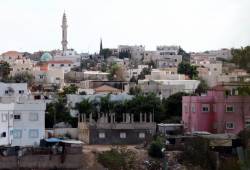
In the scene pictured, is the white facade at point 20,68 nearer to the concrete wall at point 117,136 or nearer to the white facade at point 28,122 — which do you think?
the white facade at point 28,122

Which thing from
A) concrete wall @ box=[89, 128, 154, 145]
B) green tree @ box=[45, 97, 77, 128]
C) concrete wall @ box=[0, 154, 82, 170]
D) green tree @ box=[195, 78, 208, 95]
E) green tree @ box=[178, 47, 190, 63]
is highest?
green tree @ box=[178, 47, 190, 63]

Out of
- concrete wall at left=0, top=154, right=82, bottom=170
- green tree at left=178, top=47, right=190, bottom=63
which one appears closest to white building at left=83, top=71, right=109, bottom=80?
green tree at left=178, top=47, right=190, bottom=63

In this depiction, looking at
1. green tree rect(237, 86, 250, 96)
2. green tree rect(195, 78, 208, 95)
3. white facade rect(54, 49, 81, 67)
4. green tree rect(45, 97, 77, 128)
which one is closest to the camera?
green tree rect(237, 86, 250, 96)

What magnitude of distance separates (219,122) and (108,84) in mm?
38368

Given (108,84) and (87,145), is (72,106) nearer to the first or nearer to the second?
(87,145)

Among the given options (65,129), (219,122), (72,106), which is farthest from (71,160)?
(72,106)

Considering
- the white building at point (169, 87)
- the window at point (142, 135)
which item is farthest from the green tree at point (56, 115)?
the white building at point (169, 87)

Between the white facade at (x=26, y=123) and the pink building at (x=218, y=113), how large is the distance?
33.2 ft

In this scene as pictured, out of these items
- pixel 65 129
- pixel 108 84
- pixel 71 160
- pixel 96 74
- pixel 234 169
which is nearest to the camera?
pixel 234 169

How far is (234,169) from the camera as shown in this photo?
119ft

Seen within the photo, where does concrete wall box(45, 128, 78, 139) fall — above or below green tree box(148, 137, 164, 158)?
above

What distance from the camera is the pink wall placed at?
1761 inches

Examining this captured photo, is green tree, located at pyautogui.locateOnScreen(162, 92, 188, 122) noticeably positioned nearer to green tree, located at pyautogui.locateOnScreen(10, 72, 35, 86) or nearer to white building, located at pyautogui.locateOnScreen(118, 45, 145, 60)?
green tree, located at pyautogui.locateOnScreen(10, 72, 35, 86)

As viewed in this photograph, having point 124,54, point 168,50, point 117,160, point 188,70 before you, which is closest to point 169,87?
point 188,70
